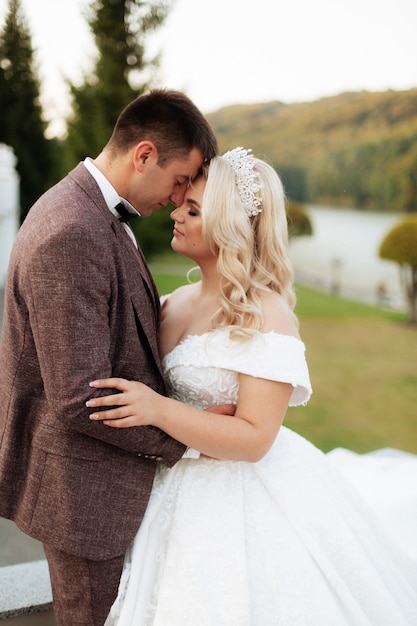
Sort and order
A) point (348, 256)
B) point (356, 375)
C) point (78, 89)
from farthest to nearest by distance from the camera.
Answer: point (78, 89) → point (348, 256) → point (356, 375)

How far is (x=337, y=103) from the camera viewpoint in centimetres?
1086

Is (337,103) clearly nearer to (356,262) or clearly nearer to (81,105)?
(356,262)

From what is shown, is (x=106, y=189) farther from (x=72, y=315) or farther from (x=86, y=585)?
(x=86, y=585)

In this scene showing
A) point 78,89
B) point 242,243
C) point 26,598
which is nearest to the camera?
point 242,243

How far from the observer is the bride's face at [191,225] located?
1787mm

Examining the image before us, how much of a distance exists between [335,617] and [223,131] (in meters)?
10.4

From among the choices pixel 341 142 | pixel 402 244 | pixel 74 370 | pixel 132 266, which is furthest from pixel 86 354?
pixel 341 142

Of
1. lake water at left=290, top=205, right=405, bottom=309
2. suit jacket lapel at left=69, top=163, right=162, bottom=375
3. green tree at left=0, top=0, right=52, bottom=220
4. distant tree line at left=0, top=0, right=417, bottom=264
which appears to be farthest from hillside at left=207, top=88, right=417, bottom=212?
suit jacket lapel at left=69, top=163, right=162, bottom=375

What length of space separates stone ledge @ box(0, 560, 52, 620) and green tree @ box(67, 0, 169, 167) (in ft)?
31.2

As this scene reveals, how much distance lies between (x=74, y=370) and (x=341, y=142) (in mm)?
10292

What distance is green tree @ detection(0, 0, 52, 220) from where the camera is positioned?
12547mm

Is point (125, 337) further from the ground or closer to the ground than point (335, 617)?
→ further from the ground

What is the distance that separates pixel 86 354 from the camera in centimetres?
136

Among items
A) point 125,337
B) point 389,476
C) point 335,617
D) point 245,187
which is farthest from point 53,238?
point 389,476
